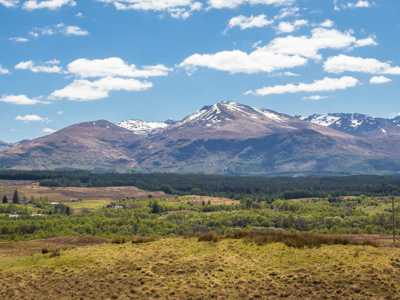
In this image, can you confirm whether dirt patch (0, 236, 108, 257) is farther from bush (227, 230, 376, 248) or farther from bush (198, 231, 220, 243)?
bush (227, 230, 376, 248)

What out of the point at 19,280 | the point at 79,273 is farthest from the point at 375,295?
the point at 19,280

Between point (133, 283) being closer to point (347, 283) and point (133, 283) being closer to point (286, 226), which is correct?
point (347, 283)

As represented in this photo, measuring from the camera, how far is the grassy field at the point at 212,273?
45.5 meters

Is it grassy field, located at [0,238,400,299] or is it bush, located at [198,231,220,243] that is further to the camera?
bush, located at [198,231,220,243]

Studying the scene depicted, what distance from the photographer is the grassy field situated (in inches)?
1793

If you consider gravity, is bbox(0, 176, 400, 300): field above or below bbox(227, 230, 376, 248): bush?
below

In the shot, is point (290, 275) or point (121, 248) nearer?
point (290, 275)

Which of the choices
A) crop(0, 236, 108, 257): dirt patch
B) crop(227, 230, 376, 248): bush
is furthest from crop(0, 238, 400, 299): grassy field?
crop(0, 236, 108, 257): dirt patch

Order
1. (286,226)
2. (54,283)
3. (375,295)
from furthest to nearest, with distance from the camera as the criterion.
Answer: (286,226), (54,283), (375,295)

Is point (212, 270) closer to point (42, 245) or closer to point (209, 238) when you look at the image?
point (209, 238)

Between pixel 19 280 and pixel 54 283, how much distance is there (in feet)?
12.7

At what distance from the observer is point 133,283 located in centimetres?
4944

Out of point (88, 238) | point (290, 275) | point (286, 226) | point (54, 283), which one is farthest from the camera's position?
point (286, 226)

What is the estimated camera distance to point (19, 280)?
172 feet
